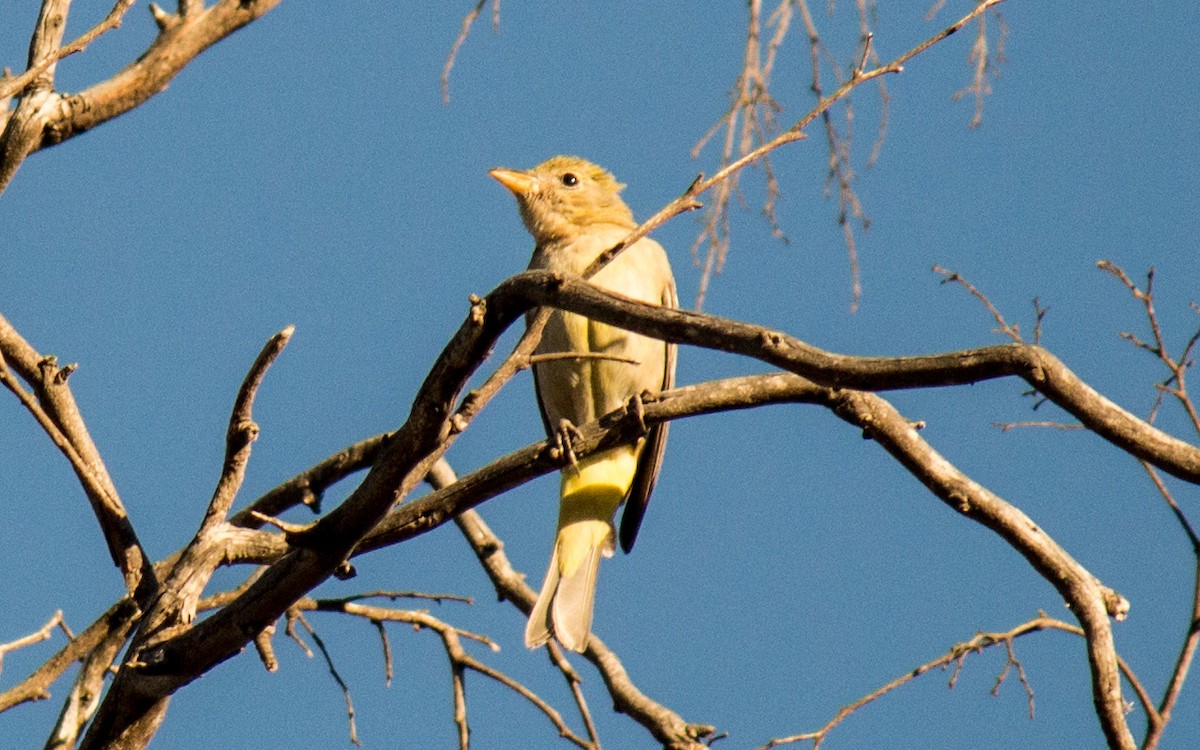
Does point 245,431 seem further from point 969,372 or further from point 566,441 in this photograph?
point 969,372

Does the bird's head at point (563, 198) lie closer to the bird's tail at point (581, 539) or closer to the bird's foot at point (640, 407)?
the bird's tail at point (581, 539)

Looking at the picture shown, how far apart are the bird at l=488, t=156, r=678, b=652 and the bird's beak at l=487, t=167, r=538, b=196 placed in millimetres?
182

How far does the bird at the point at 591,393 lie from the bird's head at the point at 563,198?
0.03 ft

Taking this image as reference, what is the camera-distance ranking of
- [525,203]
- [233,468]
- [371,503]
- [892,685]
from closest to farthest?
[371,503] → [233,468] → [892,685] → [525,203]

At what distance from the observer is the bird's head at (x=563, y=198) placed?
6227 millimetres

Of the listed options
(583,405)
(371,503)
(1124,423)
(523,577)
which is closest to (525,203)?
(583,405)

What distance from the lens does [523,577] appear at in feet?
17.2

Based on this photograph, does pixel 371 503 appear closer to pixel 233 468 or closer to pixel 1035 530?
pixel 233 468

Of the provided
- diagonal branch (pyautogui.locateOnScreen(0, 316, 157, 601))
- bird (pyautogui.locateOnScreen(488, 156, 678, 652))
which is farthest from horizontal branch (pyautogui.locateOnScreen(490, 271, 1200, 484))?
bird (pyautogui.locateOnScreen(488, 156, 678, 652))

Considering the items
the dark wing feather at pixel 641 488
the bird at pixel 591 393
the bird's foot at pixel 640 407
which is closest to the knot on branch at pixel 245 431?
the bird's foot at pixel 640 407

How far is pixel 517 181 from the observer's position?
6398 mm

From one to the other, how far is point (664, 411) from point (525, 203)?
311 centimetres

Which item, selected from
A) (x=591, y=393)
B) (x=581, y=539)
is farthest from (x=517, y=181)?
(x=581, y=539)

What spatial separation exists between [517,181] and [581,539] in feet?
5.92
